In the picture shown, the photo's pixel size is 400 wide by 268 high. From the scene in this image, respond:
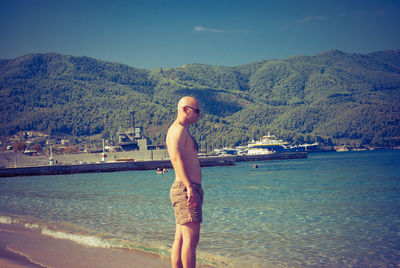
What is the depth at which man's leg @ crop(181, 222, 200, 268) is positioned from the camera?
4452mm

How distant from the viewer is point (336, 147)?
7259 inches

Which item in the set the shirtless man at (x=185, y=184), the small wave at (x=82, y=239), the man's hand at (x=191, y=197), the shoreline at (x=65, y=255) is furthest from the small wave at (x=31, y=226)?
the man's hand at (x=191, y=197)

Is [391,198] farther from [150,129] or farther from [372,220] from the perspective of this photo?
[150,129]

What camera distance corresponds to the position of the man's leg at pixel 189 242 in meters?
4.45

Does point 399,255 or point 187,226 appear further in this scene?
point 399,255

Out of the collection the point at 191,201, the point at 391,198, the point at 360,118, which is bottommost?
the point at 391,198

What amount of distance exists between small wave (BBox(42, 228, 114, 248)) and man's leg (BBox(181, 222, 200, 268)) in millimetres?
3675

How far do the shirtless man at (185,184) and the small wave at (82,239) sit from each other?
370 centimetres

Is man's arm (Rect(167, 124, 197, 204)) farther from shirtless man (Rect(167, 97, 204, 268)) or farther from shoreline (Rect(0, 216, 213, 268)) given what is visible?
shoreline (Rect(0, 216, 213, 268))

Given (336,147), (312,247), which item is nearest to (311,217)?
(312,247)

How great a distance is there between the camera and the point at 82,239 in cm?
849

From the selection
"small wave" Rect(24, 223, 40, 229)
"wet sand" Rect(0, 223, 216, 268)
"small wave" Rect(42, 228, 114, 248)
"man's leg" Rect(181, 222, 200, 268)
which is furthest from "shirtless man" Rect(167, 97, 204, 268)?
"small wave" Rect(24, 223, 40, 229)

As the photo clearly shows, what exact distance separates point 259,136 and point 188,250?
167100mm

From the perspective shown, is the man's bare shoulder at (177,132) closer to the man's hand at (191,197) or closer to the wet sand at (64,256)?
the man's hand at (191,197)
